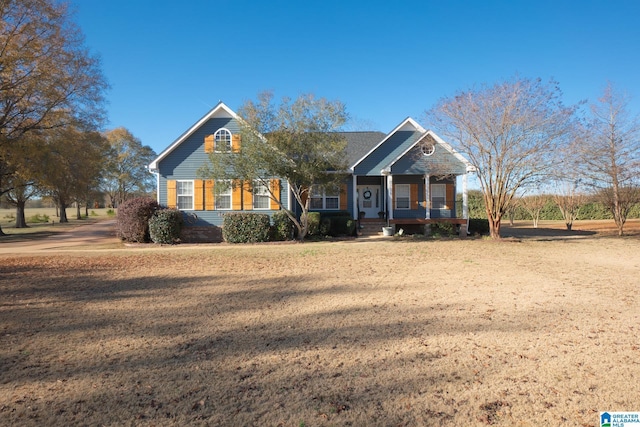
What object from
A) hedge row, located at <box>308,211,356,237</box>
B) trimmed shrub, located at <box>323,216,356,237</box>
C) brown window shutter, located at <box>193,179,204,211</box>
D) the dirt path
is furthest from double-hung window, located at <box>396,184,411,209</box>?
the dirt path

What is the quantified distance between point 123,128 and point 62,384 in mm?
→ 53058

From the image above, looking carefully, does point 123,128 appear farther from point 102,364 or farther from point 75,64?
point 102,364

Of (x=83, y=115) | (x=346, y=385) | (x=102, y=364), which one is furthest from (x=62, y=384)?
(x=83, y=115)

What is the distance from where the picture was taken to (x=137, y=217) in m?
17.1

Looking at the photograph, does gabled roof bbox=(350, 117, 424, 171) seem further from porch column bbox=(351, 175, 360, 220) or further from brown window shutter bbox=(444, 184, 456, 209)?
brown window shutter bbox=(444, 184, 456, 209)

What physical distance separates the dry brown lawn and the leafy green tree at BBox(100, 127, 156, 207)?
43961 millimetres

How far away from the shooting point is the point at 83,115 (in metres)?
20.9

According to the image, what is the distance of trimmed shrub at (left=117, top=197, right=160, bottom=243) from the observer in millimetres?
17062

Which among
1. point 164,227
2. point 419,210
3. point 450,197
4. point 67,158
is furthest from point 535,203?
point 67,158

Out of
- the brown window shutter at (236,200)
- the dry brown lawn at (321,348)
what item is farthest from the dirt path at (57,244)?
the dry brown lawn at (321,348)

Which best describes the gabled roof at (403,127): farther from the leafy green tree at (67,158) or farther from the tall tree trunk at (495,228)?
the leafy green tree at (67,158)

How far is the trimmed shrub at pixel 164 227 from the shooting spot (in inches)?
662

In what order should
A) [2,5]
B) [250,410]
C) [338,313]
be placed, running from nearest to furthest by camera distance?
1. [250,410]
2. [338,313]
3. [2,5]

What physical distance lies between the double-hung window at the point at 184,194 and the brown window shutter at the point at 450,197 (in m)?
13.8
